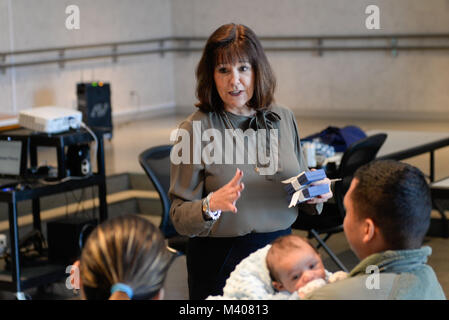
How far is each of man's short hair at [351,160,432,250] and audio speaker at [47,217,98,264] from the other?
3.35 meters

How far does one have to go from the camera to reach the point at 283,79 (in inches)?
439

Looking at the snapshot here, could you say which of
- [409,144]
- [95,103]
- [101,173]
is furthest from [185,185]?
[95,103]

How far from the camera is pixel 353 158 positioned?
4.50m

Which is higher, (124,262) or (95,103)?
(124,262)

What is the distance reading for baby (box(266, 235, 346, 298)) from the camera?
1.95 m

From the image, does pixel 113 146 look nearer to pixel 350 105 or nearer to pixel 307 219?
pixel 350 105

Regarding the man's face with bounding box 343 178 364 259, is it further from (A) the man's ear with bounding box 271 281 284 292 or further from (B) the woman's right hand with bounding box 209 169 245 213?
(B) the woman's right hand with bounding box 209 169 245 213

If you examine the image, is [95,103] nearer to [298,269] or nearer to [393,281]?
[298,269]

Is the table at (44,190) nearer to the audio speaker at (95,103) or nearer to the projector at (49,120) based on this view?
the projector at (49,120)

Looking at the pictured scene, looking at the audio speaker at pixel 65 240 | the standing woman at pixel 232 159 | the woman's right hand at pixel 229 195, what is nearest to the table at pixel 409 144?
the audio speaker at pixel 65 240

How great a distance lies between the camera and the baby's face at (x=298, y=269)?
6.39 feet

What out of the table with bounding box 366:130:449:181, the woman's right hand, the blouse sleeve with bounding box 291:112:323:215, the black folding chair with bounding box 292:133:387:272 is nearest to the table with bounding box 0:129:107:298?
the black folding chair with bounding box 292:133:387:272

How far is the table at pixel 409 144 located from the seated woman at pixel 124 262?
147 inches

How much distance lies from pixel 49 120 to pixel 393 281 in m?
3.39
